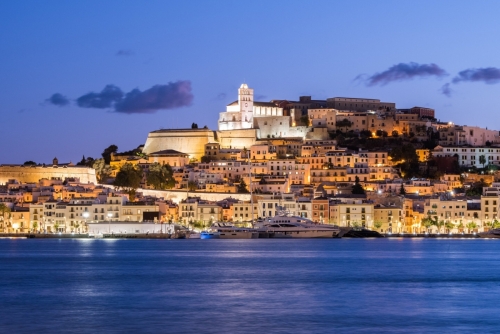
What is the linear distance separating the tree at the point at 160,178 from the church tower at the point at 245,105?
11.1 m

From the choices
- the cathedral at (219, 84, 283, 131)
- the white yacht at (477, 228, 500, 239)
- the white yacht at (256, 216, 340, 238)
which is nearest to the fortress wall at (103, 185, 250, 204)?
the white yacht at (256, 216, 340, 238)

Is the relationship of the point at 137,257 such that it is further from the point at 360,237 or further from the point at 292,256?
the point at 360,237

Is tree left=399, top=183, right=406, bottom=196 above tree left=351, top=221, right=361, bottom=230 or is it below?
above

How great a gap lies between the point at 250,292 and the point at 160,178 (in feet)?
162

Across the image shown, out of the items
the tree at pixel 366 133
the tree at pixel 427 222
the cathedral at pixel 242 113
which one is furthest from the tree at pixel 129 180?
the tree at pixel 427 222

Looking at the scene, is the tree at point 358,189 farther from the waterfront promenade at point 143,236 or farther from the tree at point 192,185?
the tree at point 192,185

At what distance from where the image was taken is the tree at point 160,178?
259ft

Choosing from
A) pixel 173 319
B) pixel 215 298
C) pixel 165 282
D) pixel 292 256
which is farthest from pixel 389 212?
pixel 173 319

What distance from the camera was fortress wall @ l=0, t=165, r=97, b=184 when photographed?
8438 centimetres

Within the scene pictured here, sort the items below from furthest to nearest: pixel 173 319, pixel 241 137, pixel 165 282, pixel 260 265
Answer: pixel 241 137 → pixel 260 265 → pixel 165 282 → pixel 173 319

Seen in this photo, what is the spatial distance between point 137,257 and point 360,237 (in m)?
24.5

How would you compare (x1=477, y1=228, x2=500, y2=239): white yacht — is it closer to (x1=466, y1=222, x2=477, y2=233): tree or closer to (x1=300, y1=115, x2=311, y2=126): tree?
(x1=466, y1=222, x2=477, y2=233): tree

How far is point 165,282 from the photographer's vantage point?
3412cm

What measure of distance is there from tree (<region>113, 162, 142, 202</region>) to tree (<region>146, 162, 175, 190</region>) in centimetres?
87
